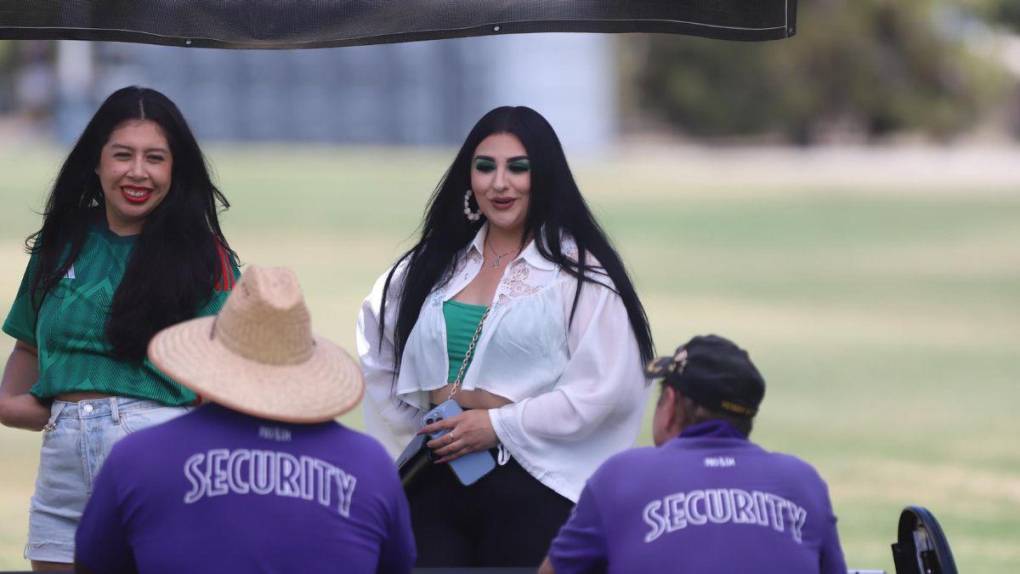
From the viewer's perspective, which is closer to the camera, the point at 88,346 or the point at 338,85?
the point at 88,346

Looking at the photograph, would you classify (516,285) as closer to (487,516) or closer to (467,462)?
(467,462)

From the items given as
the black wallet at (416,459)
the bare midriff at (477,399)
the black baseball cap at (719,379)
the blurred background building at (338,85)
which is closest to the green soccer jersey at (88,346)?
the black wallet at (416,459)

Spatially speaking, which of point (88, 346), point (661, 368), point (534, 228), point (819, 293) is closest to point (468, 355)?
point (534, 228)

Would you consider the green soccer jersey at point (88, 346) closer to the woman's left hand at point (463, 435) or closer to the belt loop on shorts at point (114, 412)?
the belt loop on shorts at point (114, 412)

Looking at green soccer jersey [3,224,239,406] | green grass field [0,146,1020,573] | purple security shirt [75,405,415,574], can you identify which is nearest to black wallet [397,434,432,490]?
green soccer jersey [3,224,239,406]

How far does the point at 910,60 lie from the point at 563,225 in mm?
70951

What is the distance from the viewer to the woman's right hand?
13.9ft

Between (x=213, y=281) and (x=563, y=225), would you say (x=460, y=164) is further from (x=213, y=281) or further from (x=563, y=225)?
(x=213, y=281)

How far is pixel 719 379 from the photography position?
129 inches

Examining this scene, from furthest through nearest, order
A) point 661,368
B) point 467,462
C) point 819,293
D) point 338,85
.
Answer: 1. point 338,85
2. point 819,293
3. point 467,462
4. point 661,368

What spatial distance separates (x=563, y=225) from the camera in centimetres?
452

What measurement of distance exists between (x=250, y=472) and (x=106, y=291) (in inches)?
49.6

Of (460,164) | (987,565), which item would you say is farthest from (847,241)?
(460,164)

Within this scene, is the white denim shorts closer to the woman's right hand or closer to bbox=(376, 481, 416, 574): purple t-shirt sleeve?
the woman's right hand
